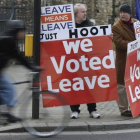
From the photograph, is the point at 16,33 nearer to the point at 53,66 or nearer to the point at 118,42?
the point at 53,66

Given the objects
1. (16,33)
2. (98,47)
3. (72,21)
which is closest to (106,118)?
(98,47)

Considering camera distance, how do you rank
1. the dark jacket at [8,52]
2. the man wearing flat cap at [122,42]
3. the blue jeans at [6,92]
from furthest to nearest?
the man wearing flat cap at [122,42] < the blue jeans at [6,92] < the dark jacket at [8,52]

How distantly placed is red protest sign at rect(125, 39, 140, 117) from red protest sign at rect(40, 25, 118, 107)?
229 mm

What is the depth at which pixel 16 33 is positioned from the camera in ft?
21.2

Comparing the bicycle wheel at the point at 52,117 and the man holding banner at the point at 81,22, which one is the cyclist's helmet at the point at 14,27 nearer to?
the bicycle wheel at the point at 52,117

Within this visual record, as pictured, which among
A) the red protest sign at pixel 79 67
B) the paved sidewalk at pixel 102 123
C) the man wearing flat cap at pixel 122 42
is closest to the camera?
the paved sidewalk at pixel 102 123

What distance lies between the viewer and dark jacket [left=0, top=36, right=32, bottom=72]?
6387mm

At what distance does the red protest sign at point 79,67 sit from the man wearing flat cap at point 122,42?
0.93 ft

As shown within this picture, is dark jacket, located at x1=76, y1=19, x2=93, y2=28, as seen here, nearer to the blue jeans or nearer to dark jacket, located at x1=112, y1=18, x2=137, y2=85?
dark jacket, located at x1=112, y1=18, x2=137, y2=85

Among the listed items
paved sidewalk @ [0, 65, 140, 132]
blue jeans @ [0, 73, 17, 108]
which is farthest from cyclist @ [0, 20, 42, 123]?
paved sidewalk @ [0, 65, 140, 132]

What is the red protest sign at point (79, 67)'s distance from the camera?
26.4 ft

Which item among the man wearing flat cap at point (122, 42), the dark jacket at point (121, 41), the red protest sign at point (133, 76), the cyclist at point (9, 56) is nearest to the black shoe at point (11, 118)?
the cyclist at point (9, 56)

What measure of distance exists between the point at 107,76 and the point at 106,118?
2.25ft

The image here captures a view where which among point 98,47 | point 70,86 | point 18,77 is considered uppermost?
point 98,47
